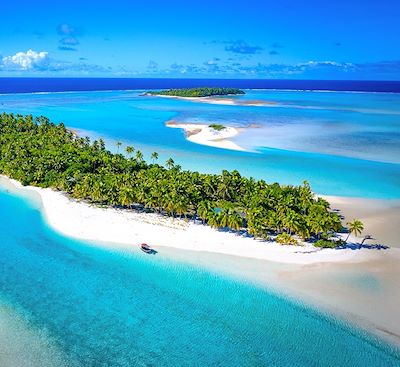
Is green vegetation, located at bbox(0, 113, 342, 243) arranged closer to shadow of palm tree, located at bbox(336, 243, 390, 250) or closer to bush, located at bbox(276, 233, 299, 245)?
bush, located at bbox(276, 233, 299, 245)

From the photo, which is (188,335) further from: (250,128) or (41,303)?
(250,128)

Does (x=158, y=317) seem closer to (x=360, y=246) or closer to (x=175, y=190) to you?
(x=175, y=190)

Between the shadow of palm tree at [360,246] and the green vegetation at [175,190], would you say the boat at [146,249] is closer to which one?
the green vegetation at [175,190]

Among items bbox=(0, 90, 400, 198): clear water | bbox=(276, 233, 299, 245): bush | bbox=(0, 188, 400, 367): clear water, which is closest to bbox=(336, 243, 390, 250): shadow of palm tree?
bbox=(276, 233, 299, 245): bush

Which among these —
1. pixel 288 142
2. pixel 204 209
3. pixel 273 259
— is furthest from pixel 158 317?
pixel 288 142

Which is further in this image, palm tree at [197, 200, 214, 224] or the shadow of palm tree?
palm tree at [197, 200, 214, 224]

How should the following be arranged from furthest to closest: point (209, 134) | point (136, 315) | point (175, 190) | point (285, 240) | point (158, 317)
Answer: point (209, 134), point (175, 190), point (285, 240), point (136, 315), point (158, 317)

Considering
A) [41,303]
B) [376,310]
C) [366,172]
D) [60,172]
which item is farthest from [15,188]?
[366,172]
